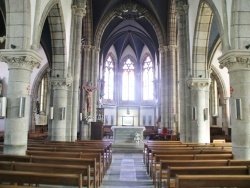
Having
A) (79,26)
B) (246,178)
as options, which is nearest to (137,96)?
(79,26)

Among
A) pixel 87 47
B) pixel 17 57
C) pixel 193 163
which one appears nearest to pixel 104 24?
pixel 87 47

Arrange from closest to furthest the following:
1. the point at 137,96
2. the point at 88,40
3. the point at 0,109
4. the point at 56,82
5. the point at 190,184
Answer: the point at 190,184 → the point at 0,109 → the point at 56,82 → the point at 88,40 → the point at 137,96

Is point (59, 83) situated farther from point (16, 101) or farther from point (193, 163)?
point (193, 163)

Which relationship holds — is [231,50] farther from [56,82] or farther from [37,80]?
[37,80]

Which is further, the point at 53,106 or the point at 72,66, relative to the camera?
the point at 72,66

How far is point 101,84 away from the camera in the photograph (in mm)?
27906

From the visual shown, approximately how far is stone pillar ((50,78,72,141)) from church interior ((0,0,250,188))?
5cm

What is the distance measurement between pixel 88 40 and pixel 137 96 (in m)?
14.9

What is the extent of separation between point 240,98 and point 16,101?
21.4 feet

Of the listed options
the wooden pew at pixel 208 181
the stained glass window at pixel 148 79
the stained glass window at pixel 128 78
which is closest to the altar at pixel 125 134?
the wooden pew at pixel 208 181

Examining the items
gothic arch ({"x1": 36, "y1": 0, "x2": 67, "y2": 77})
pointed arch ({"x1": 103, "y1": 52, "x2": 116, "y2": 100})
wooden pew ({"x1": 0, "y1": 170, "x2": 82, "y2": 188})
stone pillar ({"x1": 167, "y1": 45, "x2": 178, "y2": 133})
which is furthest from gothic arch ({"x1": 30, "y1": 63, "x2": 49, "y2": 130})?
wooden pew ({"x1": 0, "y1": 170, "x2": 82, "y2": 188})

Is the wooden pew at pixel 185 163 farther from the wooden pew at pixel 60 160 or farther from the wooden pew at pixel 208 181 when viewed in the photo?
the wooden pew at pixel 208 181

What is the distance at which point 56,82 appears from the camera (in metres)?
11.8

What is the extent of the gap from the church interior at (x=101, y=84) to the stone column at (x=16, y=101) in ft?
0.10
